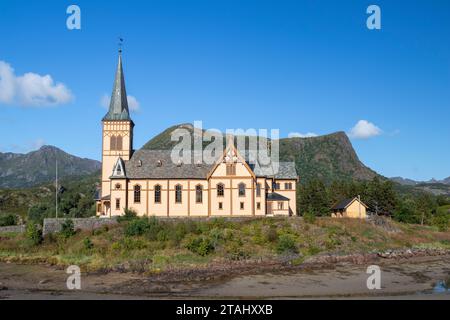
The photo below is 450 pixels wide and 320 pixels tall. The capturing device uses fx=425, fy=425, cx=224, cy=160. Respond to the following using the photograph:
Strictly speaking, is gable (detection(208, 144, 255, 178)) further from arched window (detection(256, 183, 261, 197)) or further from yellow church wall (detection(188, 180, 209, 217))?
yellow church wall (detection(188, 180, 209, 217))

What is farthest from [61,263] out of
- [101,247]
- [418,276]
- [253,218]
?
[418,276]

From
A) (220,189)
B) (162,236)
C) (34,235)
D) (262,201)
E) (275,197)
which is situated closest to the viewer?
(162,236)

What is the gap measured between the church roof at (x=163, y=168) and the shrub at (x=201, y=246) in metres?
12.0

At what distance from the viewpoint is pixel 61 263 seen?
42688 mm

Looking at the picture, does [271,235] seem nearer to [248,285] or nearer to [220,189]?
[220,189]

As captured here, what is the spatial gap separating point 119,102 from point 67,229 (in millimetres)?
19007

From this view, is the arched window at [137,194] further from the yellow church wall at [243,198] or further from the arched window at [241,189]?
the arched window at [241,189]

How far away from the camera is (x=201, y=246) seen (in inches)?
1693

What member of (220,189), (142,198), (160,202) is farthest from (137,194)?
(220,189)


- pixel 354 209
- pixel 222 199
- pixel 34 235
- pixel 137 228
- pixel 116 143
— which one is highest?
pixel 116 143

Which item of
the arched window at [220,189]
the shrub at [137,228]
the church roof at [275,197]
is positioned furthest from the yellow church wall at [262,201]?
the shrub at [137,228]

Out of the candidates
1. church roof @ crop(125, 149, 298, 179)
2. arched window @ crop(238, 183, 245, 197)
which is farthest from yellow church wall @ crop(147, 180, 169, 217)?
arched window @ crop(238, 183, 245, 197)

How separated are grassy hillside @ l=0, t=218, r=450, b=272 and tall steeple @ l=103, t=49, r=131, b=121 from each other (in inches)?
625

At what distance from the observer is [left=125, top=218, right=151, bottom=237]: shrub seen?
47.1 m
